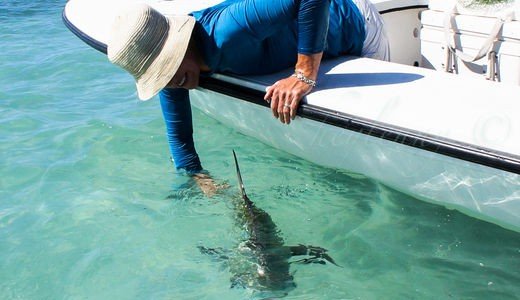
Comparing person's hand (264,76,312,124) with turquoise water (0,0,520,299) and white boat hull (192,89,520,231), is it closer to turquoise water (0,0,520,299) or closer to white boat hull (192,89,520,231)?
white boat hull (192,89,520,231)

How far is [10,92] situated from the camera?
4805 mm

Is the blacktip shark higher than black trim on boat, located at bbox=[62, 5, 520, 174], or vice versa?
black trim on boat, located at bbox=[62, 5, 520, 174]

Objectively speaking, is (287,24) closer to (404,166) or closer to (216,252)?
(404,166)

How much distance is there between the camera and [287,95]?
8.18 feet

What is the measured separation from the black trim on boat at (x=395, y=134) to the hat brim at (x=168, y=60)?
385 millimetres

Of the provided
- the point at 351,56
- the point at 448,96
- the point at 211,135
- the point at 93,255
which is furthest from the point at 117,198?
the point at 448,96

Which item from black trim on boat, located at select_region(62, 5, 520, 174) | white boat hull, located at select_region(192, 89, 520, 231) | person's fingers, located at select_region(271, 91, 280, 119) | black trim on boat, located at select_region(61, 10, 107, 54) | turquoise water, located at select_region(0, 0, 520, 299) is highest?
person's fingers, located at select_region(271, 91, 280, 119)

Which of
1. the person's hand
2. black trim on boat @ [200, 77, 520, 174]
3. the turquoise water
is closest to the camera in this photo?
black trim on boat @ [200, 77, 520, 174]

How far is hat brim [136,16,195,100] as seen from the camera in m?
2.38

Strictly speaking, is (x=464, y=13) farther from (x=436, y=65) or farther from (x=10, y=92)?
(x=10, y=92)

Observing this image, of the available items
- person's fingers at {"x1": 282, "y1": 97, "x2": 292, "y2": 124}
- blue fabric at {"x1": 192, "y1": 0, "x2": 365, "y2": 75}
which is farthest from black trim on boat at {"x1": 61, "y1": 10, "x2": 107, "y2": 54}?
person's fingers at {"x1": 282, "y1": 97, "x2": 292, "y2": 124}

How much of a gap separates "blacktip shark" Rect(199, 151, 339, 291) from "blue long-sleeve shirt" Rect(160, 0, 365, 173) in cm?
37

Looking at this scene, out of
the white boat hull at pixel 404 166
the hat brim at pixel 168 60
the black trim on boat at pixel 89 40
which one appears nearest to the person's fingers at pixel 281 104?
the white boat hull at pixel 404 166

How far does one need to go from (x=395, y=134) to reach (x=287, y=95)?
426 millimetres
